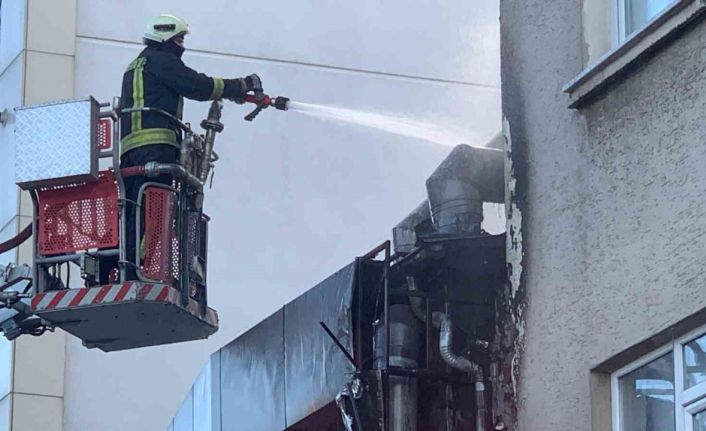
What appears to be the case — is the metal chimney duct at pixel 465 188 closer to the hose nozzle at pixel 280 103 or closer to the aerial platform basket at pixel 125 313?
the hose nozzle at pixel 280 103

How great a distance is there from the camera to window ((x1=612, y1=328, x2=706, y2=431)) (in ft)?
23.4

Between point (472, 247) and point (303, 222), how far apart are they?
9864mm

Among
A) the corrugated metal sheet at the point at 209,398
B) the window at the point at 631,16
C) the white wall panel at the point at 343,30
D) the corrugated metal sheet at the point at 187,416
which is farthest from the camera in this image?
the white wall panel at the point at 343,30

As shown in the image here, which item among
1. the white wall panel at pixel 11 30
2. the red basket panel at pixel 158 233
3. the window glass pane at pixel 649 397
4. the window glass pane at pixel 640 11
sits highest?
the white wall panel at pixel 11 30

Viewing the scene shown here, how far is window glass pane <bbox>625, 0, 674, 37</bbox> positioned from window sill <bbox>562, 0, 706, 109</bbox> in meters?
0.27

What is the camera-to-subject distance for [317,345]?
1030 cm

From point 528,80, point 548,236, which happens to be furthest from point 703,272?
point 528,80

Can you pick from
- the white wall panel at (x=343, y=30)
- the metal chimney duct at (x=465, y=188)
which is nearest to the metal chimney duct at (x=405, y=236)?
the metal chimney duct at (x=465, y=188)

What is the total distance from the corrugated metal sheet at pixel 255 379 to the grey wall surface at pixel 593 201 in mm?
2878

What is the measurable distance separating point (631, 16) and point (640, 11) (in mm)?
106

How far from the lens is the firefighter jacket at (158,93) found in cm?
965

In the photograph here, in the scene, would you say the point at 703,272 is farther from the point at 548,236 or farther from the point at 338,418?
the point at 338,418

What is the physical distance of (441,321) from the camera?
30.8ft

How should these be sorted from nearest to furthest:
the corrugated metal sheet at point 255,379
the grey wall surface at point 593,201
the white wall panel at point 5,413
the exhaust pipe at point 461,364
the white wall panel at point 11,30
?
the grey wall surface at point 593,201
the exhaust pipe at point 461,364
the corrugated metal sheet at point 255,379
the white wall panel at point 5,413
the white wall panel at point 11,30
